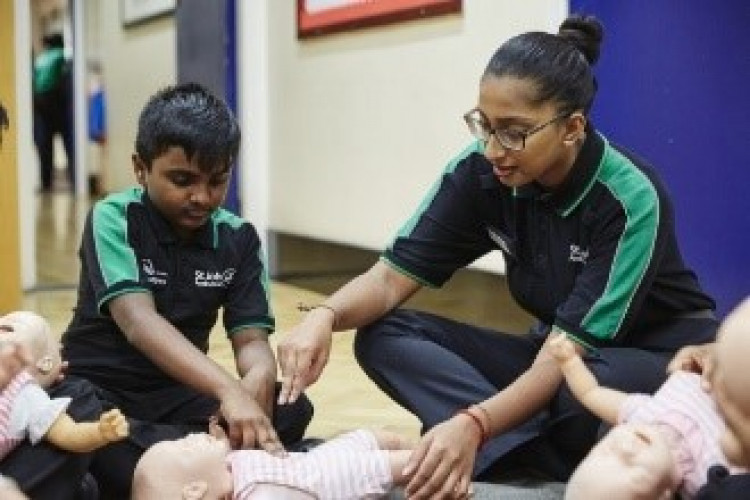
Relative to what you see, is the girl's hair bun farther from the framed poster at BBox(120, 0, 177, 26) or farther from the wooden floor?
the framed poster at BBox(120, 0, 177, 26)

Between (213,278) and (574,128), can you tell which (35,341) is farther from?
(574,128)

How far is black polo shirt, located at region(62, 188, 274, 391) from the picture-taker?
1.46 metres

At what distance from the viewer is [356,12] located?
2963 millimetres

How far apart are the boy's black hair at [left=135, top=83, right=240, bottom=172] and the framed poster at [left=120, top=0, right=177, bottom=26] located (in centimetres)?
328

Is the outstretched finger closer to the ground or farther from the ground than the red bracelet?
farther from the ground

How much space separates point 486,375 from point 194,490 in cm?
53

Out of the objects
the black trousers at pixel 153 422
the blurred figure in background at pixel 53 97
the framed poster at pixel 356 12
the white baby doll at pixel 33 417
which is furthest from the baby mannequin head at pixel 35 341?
the blurred figure in background at pixel 53 97

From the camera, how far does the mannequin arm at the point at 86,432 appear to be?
1144mm

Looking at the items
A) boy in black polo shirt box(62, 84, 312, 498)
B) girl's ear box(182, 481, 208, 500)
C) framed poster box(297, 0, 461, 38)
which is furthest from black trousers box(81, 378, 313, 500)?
framed poster box(297, 0, 461, 38)

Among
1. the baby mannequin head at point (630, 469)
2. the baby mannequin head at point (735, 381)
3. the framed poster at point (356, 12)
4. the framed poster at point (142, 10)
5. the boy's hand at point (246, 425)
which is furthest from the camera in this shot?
the framed poster at point (142, 10)

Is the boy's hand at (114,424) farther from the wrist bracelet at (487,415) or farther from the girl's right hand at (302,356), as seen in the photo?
the wrist bracelet at (487,415)

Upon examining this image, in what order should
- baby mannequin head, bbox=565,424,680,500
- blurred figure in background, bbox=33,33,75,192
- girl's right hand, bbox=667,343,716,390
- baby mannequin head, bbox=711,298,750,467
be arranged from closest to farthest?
baby mannequin head, bbox=711,298,750,467
baby mannequin head, bbox=565,424,680,500
girl's right hand, bbox=667,343,716,390
blurred figure in background, bbox=33,33,75,192

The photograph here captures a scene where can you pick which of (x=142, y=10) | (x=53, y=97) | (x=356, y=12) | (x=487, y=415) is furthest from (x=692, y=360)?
(x=53, y=97)

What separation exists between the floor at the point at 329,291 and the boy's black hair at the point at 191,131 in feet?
1.62
